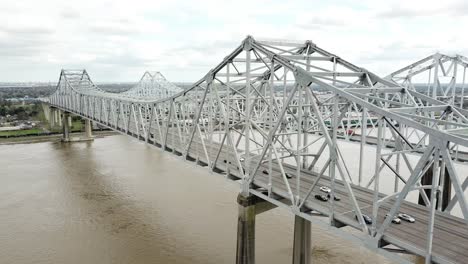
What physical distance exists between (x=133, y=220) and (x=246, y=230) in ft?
39.1

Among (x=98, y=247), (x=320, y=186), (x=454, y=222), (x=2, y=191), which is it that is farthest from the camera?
(x=2, y=191)

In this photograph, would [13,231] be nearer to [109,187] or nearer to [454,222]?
[109,187]

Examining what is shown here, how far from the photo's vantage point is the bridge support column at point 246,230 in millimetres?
16656

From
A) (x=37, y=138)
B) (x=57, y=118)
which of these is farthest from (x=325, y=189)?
(x=57, y=118)

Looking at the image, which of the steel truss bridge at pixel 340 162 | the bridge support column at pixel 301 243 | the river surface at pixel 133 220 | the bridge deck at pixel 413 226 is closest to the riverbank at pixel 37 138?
the river surface at pixel 133 220

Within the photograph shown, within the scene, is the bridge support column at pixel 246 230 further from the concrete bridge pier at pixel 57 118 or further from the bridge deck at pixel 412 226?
the concrete bridge pier at pixel 57 118

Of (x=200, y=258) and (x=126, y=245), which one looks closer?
(x=200, y=258)

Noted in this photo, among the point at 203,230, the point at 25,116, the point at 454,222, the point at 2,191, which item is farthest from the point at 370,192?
the point at 25,116

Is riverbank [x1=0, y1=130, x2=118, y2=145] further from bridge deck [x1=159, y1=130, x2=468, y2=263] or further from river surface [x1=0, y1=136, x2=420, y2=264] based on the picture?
bridge deck [x1=159, y1=130, x2=468, y2=263]

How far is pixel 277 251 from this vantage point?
2092 cm

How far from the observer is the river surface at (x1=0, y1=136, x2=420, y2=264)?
20906 mm

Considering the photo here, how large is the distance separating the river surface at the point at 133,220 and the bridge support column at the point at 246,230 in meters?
3.11

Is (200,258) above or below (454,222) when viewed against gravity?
below

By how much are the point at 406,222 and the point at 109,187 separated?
27.7m
